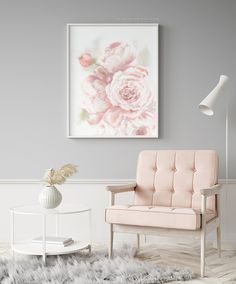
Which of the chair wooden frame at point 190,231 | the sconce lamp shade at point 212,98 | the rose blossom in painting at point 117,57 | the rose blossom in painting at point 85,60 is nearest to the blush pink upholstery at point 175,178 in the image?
the chair wooden frame at point 190,231

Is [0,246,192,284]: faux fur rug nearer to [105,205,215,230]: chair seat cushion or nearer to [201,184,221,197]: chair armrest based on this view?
[105,205,215,230]: chair seat cushion

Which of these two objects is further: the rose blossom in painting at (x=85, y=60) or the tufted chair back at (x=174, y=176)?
the rose blossom in painting at (x=85, y=60)

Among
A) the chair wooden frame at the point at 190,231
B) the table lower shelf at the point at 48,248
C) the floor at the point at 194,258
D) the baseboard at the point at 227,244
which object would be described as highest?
the chair wooden frame at the point at 190,231

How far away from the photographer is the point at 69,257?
152 inches

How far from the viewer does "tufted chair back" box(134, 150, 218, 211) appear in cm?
408

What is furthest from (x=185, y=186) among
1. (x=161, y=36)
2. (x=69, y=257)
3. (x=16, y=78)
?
(x=16, y=78)

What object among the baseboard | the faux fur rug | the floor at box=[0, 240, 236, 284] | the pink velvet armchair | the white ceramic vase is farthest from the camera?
the baseboard

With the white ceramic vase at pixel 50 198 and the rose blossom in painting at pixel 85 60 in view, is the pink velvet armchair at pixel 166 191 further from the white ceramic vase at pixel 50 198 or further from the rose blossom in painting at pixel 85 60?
the rose blossom in painting at pixel 85 60

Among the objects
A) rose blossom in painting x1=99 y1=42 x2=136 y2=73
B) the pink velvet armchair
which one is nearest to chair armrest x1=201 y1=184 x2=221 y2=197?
the pink velvet armchair

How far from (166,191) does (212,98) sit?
32.2 inches

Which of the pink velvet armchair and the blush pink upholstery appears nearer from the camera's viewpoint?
the pink velvet armchair

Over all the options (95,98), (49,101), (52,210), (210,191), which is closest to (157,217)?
(210,191)

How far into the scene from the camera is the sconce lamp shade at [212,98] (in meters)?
4.13

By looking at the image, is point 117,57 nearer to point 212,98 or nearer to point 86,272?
point 212,98
